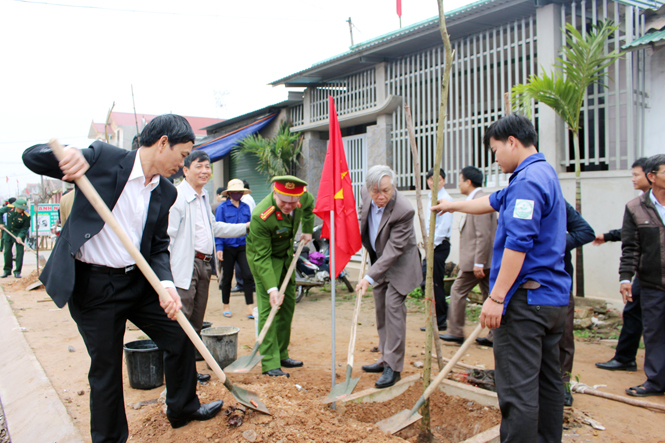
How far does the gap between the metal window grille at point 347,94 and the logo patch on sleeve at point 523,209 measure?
7.75 metres

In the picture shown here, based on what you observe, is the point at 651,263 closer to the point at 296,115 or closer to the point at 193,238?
the point at 193,238

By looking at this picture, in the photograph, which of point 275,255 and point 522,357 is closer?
point 522,357

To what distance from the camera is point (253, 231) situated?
4168 mm

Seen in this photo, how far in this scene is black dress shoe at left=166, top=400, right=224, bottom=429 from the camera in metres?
2.95

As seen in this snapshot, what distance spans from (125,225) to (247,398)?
1.40 meters

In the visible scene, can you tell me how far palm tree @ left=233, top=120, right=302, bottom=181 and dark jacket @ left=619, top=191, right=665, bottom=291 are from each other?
28.1ft

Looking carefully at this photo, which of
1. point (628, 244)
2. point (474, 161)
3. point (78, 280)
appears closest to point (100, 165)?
point (78, 280)

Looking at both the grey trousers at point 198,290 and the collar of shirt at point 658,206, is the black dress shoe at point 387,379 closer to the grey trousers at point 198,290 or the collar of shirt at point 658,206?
the grey trousers at point 198,290

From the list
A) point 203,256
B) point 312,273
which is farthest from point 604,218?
point 203,256

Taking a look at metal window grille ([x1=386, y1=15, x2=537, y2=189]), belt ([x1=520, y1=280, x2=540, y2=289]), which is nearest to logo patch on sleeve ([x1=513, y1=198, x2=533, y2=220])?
belt ([x1=520, y1=280, x2=540, y2=289])

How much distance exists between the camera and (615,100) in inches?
243

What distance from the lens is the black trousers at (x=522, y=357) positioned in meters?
2.32

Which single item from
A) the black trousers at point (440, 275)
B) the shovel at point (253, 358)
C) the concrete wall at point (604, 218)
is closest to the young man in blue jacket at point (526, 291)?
the shovel at point (253, 358)

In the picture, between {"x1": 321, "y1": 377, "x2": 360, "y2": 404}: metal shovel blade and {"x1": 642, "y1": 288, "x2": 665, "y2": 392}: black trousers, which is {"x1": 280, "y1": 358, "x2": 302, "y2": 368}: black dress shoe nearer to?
{"x1": 321, "y1": 377, "x2": 360, "y2": 404}: metal shovel blade
